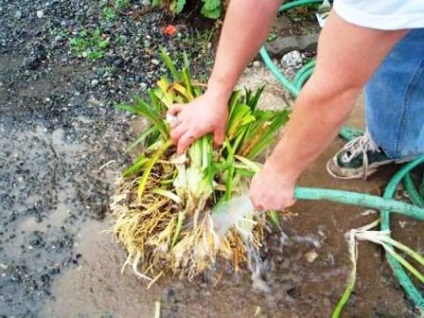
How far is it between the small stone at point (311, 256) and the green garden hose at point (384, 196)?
0.28m

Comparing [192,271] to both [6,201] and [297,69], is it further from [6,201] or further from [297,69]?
[297,69]

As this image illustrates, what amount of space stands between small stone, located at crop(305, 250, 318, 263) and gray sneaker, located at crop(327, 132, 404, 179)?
0.43 m

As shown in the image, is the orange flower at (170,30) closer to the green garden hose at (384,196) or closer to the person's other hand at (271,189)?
the green garden hose at (384,196)

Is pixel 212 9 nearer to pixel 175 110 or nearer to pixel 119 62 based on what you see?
pixel 119 62

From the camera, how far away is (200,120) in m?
2.17

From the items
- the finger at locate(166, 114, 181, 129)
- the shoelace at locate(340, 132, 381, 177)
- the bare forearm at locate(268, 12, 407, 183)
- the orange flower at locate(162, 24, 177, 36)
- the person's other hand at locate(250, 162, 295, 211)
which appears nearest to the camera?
the bare forearm at locate(268, 12, 407, 183)

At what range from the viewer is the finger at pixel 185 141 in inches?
85.1

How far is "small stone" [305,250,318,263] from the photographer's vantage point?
239 cm

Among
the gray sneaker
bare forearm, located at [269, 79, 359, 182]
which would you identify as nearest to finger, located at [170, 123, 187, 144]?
bare forearm, located at [269, 79, 359, 182]

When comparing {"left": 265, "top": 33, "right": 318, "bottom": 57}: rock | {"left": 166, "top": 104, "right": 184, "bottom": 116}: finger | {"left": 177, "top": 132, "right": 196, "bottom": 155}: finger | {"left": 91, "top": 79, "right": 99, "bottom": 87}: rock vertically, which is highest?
{"left": 166, "top": 104, "right": 184, "bottom": 116}: finger

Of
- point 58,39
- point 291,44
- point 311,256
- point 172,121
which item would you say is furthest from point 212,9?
point 311,256

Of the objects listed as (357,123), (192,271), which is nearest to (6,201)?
(192,271)

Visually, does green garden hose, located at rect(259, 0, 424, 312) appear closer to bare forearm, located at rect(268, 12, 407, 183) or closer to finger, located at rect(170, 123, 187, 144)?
bare forearm, located at rect(268, 12, 407, 183)

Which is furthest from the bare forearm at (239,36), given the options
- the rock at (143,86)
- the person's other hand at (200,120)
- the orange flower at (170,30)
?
the orange flower at (170,30)
